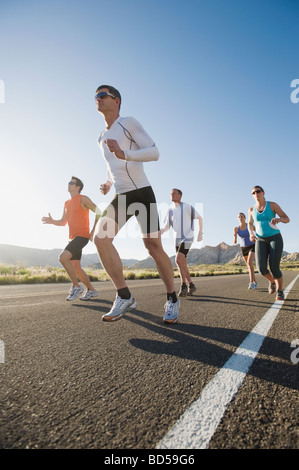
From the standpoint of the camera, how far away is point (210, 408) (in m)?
1.17

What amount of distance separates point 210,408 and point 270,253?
4.62 metres

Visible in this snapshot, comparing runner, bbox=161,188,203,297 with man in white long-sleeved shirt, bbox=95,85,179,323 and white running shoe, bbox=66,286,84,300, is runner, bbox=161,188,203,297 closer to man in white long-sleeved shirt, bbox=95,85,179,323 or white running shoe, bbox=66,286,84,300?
white running shoe, bbox=66,286,84,300

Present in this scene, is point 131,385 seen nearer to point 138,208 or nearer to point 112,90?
point 138,208

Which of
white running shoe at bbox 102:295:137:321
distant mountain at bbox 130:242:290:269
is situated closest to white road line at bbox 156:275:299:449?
white running shoe at bbox 102:295:137:321

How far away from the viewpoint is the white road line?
0.95 m

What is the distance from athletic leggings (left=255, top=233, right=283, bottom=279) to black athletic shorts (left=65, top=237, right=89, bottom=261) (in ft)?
11.8

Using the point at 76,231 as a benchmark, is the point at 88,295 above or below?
below

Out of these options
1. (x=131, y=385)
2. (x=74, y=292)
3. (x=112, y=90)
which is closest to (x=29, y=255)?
(x=74, y=292)

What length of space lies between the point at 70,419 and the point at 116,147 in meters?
2.26

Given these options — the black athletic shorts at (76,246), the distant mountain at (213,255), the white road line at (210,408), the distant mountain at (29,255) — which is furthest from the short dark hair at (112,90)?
the distant mountain at (213,255)

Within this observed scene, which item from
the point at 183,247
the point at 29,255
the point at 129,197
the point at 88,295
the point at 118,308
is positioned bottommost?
the point at 88,295

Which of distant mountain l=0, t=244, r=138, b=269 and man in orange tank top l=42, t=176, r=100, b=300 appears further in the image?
distant mountain l=0, t=244, r=138, b=269

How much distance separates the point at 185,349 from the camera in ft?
6.60
